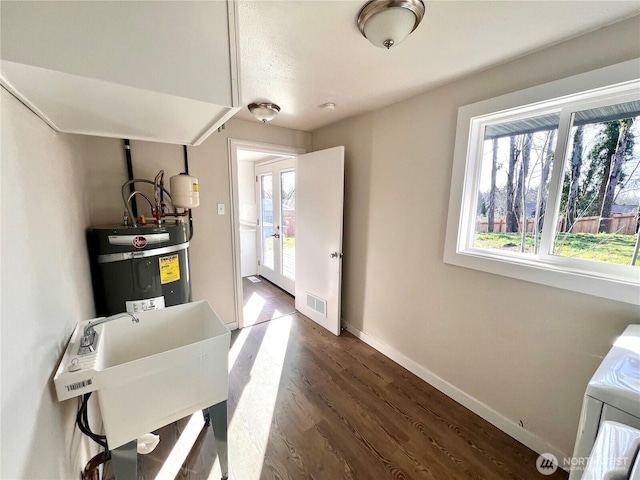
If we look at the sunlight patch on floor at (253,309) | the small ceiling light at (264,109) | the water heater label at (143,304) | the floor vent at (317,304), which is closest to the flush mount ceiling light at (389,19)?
the small ceiling light at (264,109)

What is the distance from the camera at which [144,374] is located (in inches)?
35.1

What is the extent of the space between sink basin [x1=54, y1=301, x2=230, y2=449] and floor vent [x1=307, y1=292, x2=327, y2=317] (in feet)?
5.38

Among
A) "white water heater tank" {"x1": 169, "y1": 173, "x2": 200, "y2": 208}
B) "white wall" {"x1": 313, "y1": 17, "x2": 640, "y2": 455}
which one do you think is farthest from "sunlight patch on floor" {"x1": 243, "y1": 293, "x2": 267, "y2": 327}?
"white water heater tank" {"x1": 169, "y1": 173, "x2": 200, "y2": 208}

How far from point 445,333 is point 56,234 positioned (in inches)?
89.5

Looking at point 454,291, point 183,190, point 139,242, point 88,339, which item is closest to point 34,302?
point 88,339

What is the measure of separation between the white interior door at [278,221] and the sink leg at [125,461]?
106 inches

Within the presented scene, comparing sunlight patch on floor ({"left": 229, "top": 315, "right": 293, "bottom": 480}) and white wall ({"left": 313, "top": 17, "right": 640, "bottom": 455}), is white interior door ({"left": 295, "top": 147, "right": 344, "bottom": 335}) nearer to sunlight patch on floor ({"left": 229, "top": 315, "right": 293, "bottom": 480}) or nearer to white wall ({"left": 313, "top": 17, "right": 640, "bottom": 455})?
white wall ({"left": 313, "top": 17, "right": 640, "bottom": 455})

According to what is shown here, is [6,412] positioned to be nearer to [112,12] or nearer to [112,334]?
[112,334]

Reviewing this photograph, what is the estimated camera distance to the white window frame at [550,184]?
1157mm

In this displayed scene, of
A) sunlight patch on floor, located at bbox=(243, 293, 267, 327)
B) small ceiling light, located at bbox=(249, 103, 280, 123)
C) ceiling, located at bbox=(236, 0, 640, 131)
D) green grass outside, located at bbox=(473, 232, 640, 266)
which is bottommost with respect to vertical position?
sunlight patch on floor, located at bbox=(243, 293, 267, 327)

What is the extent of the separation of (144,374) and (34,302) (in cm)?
40

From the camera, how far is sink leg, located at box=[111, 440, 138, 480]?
3.04 ft

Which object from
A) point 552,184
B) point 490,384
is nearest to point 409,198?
point 552,184

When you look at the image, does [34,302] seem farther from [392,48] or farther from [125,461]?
[392,48]
